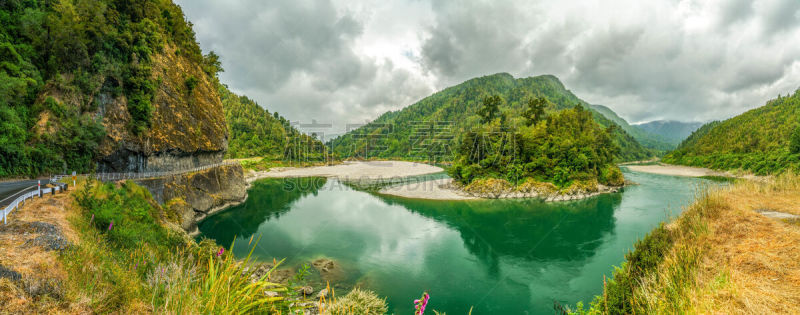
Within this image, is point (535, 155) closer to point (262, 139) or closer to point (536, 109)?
point (536, 109)

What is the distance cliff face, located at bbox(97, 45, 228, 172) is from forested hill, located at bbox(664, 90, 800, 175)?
80015 millimetres

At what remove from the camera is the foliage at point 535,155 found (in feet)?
129

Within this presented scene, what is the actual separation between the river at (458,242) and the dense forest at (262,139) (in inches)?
2257

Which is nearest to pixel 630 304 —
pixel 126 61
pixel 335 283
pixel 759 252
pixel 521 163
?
pixel 759 252

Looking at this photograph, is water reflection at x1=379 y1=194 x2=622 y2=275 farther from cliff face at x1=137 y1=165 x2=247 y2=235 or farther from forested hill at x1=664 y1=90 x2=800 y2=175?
forested hill at x1=664 y1=90 x2=800 y2=175

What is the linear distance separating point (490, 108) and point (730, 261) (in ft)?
151

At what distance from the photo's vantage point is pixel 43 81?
52.0 ft

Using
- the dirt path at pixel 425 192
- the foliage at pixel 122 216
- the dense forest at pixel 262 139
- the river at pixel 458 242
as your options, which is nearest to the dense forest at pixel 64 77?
the foliage at pixel 122 216

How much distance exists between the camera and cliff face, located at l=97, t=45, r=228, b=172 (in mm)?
18547

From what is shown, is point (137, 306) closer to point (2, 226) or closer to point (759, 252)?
point (2, 226)

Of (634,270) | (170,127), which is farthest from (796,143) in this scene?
(170,127)

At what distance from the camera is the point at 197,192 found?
2506 centimetres

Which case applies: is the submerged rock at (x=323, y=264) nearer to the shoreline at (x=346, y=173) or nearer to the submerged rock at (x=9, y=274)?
the submerged rock at (x=9, y=274)

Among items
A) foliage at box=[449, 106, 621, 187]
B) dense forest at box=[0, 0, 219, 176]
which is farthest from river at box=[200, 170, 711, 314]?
dense forest at box=[0, 0, 219, 176]
